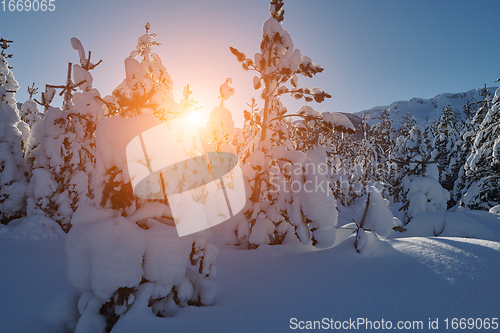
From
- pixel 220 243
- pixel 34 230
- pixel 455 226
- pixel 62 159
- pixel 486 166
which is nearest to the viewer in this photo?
pixel 455 226

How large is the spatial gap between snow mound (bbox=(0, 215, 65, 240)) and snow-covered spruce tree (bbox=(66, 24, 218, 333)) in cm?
546

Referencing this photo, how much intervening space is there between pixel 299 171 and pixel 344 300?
3.04m

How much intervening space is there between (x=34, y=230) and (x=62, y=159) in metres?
3.01

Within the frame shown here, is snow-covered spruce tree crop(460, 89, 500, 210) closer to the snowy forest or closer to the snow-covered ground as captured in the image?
the snowy forest

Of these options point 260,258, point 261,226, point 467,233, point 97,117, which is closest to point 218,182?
point 261,226

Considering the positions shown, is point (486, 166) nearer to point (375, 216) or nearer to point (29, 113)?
point (375, 216)

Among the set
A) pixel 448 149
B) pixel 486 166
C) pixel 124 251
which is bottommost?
pixel 124 251

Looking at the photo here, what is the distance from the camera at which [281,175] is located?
6.04 meters

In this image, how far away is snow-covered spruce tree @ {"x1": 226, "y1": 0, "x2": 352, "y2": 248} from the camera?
4.89 metres

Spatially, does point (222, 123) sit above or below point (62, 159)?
above

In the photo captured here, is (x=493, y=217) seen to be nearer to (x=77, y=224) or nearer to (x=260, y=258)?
(x=260, y=258)

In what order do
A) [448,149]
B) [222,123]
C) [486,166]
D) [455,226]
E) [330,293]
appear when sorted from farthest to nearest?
[448,149] < [486,166] < [222,123] < [455,226] < [330,293]

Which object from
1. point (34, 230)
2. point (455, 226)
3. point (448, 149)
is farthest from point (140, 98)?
point (448, 149)

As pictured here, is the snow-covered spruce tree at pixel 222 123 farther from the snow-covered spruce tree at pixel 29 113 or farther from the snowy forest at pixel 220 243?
the snow-covered spruce tree at pixel 29 113
